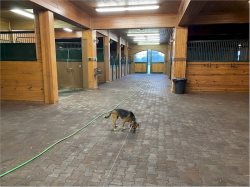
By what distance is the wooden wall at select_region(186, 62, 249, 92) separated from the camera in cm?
738

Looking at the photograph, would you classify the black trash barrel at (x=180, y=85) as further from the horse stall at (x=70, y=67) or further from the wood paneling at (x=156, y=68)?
the wood paneling at (x=156, y=68)

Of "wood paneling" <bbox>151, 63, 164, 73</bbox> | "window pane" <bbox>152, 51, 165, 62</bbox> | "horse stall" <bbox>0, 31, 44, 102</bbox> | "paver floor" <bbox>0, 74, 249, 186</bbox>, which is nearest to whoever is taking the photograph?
"paver floor" <bbox>0, 74, 249, 186</bbox>

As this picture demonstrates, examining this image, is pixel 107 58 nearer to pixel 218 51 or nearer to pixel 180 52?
pixel 180 52

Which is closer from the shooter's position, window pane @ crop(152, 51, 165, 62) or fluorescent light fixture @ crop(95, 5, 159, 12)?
fluorescent light fixture @ crop(95, 5, 159, 12)

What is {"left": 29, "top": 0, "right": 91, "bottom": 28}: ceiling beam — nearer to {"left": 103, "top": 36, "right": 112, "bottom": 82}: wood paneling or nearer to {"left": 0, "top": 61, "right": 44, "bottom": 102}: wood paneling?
{"left": 0, "top": 61, "right": 44, "bottom": 102}: wood paneling

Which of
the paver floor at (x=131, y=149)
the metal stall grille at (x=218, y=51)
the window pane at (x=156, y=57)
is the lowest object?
the paver floor at (x=131, y=149)

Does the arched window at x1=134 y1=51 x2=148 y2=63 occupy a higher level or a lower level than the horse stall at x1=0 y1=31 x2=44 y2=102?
higher

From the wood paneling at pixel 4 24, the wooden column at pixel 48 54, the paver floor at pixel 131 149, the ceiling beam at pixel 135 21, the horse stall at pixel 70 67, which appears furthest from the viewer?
the horse stall at pixel 70 67

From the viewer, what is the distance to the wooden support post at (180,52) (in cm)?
733

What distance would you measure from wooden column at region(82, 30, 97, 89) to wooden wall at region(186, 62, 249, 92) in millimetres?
4090

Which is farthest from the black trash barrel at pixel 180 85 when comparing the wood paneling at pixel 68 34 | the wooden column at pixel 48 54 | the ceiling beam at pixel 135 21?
the wood paneling at pixel 68 34

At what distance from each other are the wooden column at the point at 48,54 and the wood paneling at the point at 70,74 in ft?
10.4

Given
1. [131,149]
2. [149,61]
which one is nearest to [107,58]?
[131,149]

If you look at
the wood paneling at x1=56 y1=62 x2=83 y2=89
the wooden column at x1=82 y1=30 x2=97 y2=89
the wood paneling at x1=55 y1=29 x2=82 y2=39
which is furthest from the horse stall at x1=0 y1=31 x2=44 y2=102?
the wood paneling at x1=55 y1=29 x2=82 y2=39
